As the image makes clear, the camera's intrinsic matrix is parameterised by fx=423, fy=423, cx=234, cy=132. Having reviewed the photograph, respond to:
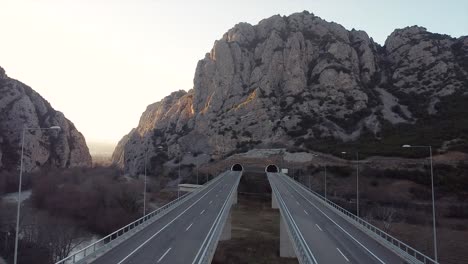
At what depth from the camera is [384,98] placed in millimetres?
161375

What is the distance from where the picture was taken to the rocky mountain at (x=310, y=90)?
146875mm

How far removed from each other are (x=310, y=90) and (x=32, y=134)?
324 ft

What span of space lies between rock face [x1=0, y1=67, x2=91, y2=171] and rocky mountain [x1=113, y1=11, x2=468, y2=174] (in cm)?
2717

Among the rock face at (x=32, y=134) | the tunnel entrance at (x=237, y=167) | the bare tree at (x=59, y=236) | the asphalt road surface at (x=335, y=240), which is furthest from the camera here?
the tunnel entrance at (x=237, y=167)

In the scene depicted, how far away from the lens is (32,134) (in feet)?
397

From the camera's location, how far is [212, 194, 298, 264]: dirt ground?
52809mm

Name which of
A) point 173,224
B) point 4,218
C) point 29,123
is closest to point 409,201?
point 173,224

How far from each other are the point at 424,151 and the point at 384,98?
58.2 m

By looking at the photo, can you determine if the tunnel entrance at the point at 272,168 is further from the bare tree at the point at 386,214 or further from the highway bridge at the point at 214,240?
the highway bridge at the point at 214,240

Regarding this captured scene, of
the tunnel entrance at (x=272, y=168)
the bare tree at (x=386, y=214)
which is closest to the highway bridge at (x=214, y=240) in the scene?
the bare tree at (x=386, y=214)

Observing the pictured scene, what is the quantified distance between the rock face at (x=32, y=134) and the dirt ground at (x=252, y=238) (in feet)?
205

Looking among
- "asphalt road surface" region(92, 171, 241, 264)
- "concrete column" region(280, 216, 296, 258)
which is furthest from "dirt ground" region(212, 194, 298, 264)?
"asphalt road surface" region(92, 171, 241, 264)

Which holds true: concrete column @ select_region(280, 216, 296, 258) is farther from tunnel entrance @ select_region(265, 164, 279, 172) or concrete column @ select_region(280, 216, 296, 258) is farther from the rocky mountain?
the rocky mountain

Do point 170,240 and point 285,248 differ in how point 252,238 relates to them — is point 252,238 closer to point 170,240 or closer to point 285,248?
point 285,248
